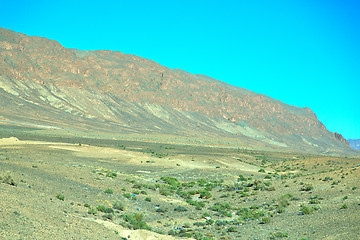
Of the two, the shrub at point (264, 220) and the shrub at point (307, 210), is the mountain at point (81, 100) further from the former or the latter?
the shrub at point (264, 220)

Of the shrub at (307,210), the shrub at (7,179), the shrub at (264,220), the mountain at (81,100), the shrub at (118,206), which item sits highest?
the mountain at (81,100)

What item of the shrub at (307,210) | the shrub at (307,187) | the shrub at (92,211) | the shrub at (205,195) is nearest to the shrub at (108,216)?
the shrub at (92,211)

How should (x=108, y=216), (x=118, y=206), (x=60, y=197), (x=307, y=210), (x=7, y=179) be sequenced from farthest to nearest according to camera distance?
1. (x=118, y=206)
2. (x=307, y=210)
3. (x=60, y=197)
4. (x=7, y=179)
5. (x=108, y=216)

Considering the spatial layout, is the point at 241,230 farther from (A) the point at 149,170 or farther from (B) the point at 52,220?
(A) the point at 149,170

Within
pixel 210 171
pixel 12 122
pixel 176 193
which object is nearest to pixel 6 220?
pixel 176 193

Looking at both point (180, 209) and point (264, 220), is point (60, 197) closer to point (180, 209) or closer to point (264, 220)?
point (180, 209)

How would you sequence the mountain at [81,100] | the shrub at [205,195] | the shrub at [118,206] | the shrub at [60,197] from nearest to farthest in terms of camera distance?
the shrub at [60,197]
the shrub at [118,206]
the shrub at [205,195]
the mountain at [81,100]

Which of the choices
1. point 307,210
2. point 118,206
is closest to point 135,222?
point 118,206

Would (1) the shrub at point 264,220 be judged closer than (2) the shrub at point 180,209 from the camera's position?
Yes

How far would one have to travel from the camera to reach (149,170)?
39.9m

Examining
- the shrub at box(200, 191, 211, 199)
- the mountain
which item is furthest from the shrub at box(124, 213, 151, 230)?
the mountain

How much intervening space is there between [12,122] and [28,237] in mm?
107891

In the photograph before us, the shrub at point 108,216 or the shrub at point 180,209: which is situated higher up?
the shrub at point 180,209

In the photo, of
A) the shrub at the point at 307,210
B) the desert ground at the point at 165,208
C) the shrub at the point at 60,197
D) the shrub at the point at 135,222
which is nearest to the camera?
the desert ground at the point at 165,208
